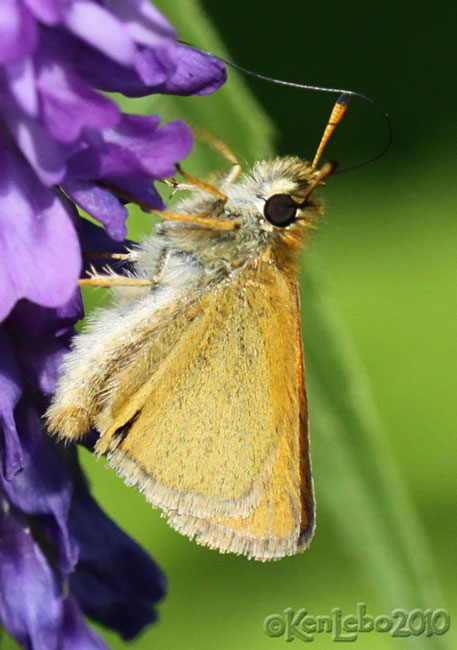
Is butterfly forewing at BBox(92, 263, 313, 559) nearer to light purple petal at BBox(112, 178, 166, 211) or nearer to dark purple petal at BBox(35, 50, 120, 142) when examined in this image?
light purple petal at BBox(112, 178, 166, 211)

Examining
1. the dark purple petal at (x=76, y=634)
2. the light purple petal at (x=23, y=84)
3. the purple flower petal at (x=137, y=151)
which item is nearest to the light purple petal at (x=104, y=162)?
the purple flower petal at (x=137, y=151)

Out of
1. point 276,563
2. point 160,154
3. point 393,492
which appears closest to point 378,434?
point 393,492

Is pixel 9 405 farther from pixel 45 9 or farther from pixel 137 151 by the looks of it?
pixel 45 9

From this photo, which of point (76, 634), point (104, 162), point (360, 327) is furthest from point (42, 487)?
point (360, 327)

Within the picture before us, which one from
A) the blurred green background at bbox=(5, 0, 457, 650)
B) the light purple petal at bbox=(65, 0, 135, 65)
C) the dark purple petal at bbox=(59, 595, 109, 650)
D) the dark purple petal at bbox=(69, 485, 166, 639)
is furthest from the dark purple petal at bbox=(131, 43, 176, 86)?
the dark purple petal at bbox=(59, 595, 109, 650)

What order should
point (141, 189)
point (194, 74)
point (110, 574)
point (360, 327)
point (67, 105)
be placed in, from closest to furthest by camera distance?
point (67, 105), point (194, 74), point (141, 189), point (110, 574), point (360, 327)

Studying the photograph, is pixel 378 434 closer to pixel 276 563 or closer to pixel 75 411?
pixel 75 411
